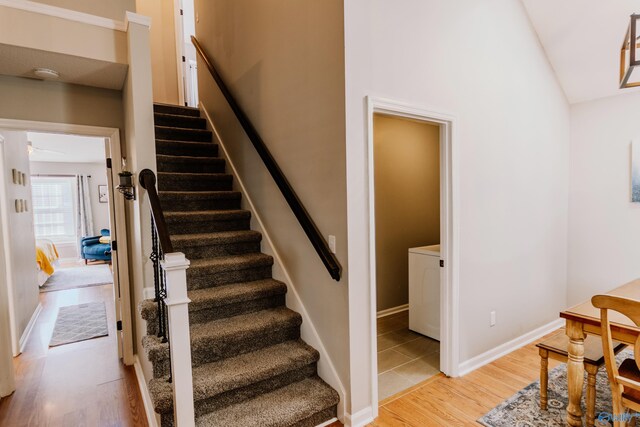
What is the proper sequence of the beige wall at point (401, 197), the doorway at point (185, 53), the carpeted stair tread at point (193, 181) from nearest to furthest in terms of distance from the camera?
the carpeted stair tread at point (193, 181)
the beige wall at point (401, 197)
the doorway at point (185, 53)

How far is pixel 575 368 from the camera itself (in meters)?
2.00

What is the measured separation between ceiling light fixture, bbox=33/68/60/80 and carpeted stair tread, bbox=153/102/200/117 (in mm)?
1606

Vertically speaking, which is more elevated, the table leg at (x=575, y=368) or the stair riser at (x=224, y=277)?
the stair riser at (x=224, y=277)

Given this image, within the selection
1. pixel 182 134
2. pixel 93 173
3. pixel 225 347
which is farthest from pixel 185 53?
pixel 93 173

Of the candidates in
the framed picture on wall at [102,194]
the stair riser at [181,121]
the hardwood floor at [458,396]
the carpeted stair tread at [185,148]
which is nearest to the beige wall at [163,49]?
the stair riser at [181,121]

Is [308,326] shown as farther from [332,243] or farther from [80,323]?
[80,323]

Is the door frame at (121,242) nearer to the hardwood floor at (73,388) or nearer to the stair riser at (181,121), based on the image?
the hardwood floor at (73,388)

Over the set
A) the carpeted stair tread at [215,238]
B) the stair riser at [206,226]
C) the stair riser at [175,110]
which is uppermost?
the stair riser at [175,110]

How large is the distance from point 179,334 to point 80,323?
12.2ft

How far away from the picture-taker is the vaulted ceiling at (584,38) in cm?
293

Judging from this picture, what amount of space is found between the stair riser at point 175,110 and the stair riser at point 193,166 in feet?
3.76

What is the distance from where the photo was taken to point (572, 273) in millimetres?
3854

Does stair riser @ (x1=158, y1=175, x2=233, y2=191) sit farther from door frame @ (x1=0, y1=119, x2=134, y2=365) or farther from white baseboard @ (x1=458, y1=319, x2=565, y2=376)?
white baseboard @ (x1=458, y1=319, x2=565, y2=376)

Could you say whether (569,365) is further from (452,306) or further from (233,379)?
(233,379)
